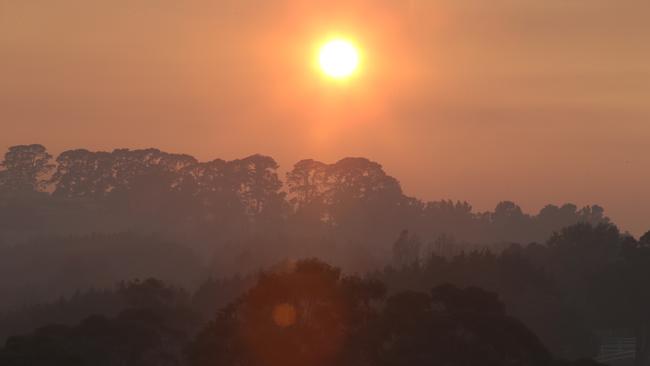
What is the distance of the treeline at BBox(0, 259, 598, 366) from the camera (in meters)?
64.9

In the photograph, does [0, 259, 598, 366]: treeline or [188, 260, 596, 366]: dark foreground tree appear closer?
[188, 260, 596, 366]: dark foreground tree

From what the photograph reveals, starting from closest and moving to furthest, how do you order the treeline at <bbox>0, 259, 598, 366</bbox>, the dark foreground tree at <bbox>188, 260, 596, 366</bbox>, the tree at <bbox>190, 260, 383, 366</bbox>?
1. the dark foreground tree at <bbox>188, 260, 596, 366</bbox>
2. the treeline at <bbox>0, 259, 598, 366</bbox>
3. the tree at <bbox>190, 260, 383, 366</bbox>

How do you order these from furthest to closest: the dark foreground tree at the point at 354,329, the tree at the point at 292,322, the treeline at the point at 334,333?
the tree at the point at 292,322 < the treeline at the point at 334,333 < the dark foreground tree at the point at 354,329

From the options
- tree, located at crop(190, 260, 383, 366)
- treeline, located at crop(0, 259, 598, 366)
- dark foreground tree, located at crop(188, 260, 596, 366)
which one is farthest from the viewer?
tree, located at crop(190, 260, 383, 366)

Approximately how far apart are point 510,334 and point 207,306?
58.7 m

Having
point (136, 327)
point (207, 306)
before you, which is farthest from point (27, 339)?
point (207, 306)

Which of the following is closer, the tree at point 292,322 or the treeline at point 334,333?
the treeline at point 334,333

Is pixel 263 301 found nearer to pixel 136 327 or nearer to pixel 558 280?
pixel 136 327

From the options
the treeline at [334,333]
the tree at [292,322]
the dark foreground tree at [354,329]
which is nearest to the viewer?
the dark foreground tree at [354,329]

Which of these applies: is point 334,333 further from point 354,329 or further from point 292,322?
point 292,322

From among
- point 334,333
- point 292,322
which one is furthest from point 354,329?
point 292,322

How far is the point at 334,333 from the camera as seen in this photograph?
68875 mm

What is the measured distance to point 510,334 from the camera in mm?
64938

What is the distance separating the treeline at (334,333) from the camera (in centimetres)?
6494
